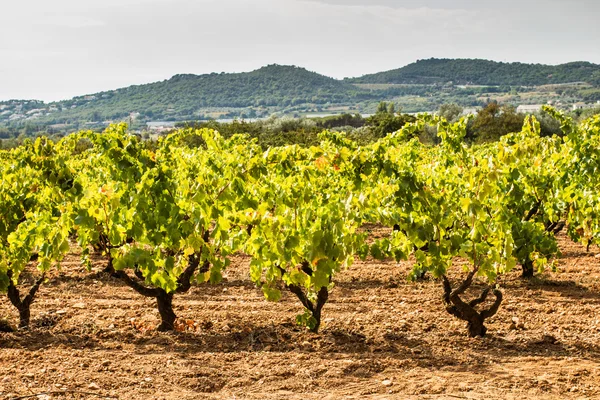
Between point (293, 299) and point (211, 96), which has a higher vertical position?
point (211, 96)

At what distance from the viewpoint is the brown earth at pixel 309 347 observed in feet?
13.9

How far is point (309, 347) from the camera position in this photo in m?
5.26

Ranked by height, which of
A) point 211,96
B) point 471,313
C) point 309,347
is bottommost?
point 309,347

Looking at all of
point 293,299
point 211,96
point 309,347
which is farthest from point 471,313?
point 211,96

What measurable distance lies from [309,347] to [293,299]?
191cm

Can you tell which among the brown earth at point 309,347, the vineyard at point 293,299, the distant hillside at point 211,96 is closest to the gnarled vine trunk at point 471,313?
the vineyard at point 293,299

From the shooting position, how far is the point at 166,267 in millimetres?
4758

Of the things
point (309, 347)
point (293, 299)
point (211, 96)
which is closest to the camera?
point (309, 347)

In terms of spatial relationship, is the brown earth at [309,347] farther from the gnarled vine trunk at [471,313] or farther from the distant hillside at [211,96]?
the distant hillside at [211,96]

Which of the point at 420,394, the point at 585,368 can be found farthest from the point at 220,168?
the point at 585,368

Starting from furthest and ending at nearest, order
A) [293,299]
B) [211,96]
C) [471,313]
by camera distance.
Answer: [211,96] < [293,299] < [471,313]

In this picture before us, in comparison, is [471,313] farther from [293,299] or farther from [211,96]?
[211,96]

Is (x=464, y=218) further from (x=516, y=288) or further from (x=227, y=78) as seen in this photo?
(x=227, y=78)

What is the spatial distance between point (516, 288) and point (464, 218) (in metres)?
2.74
